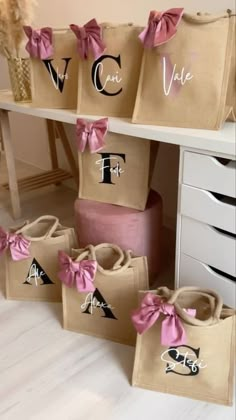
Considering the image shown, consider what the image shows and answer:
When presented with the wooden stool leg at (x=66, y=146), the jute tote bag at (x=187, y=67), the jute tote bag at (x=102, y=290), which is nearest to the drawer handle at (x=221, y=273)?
the jute tote bag at (x=102, y=290)

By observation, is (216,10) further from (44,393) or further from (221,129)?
(44,393)

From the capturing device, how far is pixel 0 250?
150cm

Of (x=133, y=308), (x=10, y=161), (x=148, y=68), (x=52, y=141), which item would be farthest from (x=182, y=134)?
(x=52, y=141)

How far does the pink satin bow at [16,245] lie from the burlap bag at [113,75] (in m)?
0.52

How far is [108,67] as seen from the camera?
138cm

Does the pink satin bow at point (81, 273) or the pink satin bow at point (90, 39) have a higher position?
the pink satin bow at point (90, 39)

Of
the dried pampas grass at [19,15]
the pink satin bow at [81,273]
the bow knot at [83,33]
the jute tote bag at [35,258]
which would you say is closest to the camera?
the pink satin bow at [81,273]

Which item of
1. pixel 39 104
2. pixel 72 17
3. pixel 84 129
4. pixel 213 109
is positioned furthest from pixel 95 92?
pixel 72 17

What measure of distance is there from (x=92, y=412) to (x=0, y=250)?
68 cm

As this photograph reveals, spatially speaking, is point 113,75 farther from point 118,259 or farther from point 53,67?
point 118,259

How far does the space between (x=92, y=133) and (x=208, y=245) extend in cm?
56

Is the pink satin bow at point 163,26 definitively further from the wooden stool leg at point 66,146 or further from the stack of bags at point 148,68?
the wooden stool leg at point 66,146

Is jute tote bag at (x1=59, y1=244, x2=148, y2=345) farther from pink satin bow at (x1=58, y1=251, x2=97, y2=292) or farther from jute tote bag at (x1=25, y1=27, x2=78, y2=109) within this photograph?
jute tote bag at (x1=25, y1=27, x2=78, y2=109)

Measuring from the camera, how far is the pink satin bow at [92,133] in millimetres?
1382
